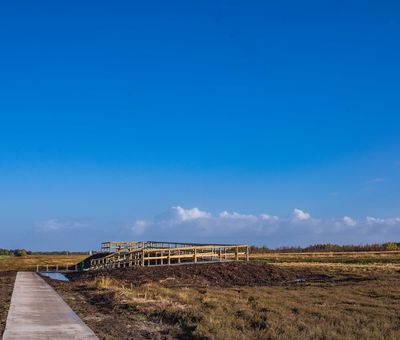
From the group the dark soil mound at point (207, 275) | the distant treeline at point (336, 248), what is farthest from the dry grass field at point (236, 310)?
the distant treeline at point (336, 248)

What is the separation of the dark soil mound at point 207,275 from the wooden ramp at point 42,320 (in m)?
10.6

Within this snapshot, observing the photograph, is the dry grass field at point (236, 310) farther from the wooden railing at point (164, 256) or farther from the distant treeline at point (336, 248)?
the distant treeline at point (336, 248)

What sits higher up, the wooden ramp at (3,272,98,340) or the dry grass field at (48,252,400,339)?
the wooden ramp at (3,272,98,340)

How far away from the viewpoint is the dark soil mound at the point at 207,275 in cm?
3077

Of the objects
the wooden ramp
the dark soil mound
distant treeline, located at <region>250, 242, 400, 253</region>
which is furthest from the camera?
distant treeline, located at <region>250, 242, 400, 253</region>

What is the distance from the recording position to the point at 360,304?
66.9 feet

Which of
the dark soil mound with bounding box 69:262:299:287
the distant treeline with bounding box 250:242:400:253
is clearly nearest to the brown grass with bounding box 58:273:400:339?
the dark soil mound with bounding box 69:262:299:287

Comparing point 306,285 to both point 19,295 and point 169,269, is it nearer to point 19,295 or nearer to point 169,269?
point 169,269

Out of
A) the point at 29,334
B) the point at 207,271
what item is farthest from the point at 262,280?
the point at 29,334

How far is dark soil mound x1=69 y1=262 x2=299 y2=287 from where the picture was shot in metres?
30.8

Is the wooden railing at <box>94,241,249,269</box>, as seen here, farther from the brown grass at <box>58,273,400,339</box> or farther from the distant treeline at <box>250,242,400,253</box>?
the distant treeline at <box>250,242,400,253</box>

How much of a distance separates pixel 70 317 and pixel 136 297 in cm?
483

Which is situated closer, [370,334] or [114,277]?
[370,334]

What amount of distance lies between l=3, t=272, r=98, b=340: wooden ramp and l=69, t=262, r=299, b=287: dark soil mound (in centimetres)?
1064
